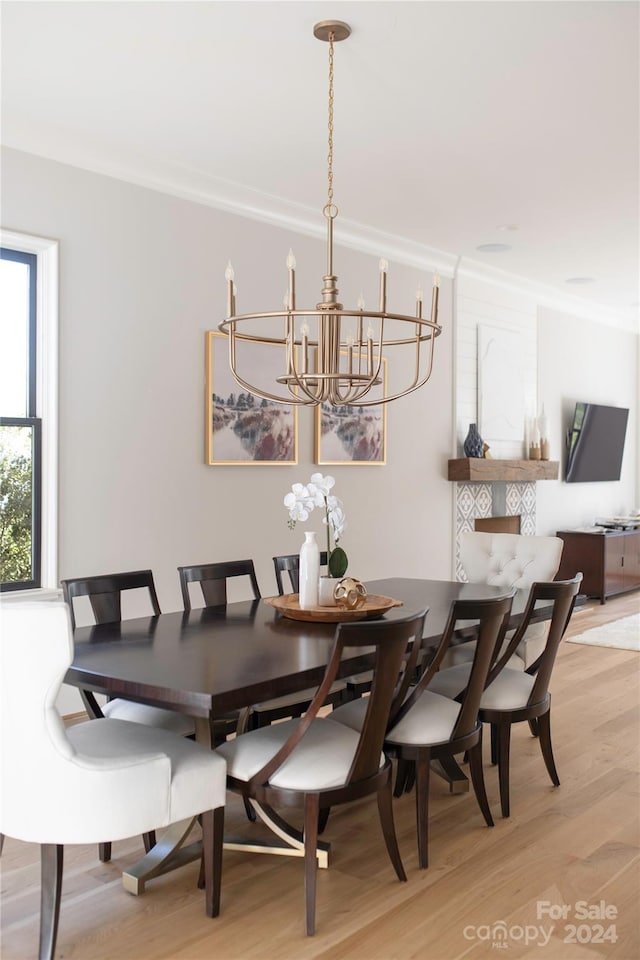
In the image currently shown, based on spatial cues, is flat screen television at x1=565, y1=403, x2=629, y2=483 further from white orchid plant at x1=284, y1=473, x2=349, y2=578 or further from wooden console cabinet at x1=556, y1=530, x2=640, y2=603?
white orchid plant at x1=284, y1=473, x2=349, y2=578

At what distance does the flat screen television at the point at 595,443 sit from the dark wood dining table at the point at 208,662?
516cm

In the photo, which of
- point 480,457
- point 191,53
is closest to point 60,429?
point 191,53

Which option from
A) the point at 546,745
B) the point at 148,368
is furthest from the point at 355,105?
the point at 546,745

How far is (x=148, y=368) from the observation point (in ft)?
15.1

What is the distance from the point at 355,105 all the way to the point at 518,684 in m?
2.56

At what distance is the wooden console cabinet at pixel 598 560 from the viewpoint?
8.07 m

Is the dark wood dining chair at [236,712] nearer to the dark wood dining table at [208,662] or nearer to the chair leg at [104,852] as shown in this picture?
the dark wood dining table at [208,662]

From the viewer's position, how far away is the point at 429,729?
2881 mm

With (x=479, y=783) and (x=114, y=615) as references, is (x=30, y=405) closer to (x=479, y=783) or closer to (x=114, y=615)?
(x=114, y=615)

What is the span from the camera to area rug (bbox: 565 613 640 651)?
626 centimetres

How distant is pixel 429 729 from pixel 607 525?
20.7ft

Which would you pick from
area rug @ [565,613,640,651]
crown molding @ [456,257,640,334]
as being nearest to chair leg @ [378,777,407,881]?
area rug @ [565,613,640,651]

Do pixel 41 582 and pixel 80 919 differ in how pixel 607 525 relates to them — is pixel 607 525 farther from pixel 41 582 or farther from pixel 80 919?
pixel 80 919

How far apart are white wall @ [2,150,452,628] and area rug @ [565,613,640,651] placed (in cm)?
194
